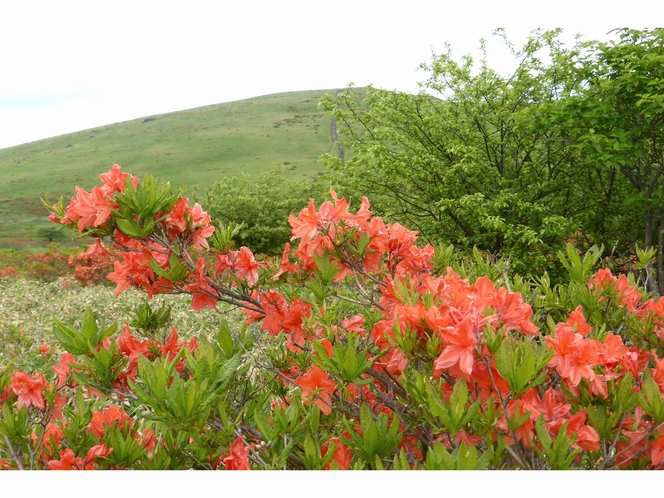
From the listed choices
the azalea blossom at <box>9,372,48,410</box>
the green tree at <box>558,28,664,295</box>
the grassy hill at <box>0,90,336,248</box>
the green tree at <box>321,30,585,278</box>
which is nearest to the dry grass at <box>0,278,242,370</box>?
the azalea blossom at <box>9,372,48,410</box>

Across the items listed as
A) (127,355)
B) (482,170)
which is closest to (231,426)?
(127,355)

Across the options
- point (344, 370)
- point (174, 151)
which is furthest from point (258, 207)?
point (174, 151)

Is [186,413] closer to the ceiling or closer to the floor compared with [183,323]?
closer to the ceiling

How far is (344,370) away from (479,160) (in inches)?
297

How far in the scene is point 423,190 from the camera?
9086mm

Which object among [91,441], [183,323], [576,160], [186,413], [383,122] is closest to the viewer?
[186,413]

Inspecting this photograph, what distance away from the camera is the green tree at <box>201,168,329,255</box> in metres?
18.6

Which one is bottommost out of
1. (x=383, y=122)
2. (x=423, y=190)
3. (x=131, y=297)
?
(x=131, y=297)

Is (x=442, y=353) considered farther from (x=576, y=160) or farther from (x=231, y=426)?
(x=576, y=160)

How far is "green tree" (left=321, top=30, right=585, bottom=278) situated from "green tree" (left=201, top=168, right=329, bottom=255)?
8438mm

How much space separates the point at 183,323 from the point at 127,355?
5006mm

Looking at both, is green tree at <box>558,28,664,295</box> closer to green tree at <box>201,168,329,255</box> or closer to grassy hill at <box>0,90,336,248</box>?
green tree at <box>201,168,329,255</box>

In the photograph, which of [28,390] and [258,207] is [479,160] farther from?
[258,207]

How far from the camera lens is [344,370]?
1.30m
